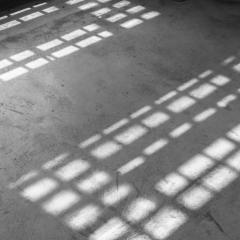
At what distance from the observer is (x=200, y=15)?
16.2 ft

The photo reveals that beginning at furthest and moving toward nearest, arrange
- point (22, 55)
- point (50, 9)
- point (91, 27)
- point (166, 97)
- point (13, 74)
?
point (50, 9) → point (91, 27) → point (22, 55) → point (13, 74) → point (166, 97)

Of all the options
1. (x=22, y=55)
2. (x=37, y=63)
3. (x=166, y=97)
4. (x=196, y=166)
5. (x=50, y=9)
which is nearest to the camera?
(x=196, y=166)

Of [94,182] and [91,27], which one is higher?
[91,27]

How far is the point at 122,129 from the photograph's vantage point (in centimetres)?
342

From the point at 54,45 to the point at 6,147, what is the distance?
163cm

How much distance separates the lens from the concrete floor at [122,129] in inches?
108

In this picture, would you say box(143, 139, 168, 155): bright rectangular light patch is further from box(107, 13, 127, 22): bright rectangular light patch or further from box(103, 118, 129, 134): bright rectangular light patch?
box(107, 13, 127, 22): bright rectangular light patch

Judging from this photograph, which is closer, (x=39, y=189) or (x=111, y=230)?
(x=111, y=230)

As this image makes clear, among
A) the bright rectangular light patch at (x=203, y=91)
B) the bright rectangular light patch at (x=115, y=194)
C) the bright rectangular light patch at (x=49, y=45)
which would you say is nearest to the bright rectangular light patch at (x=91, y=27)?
the bright rectangular light patch at (x=49, y=45)

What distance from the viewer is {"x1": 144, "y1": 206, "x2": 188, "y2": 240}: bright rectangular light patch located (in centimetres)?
264

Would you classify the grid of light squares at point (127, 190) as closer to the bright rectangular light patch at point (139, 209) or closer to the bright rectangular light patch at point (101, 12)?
the bright rectangular light patch at point (139, 209)

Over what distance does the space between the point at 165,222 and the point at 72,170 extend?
0.84m

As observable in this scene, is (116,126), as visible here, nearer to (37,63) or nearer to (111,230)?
(111,230)

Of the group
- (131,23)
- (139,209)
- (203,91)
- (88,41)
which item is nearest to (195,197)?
(139,209)
